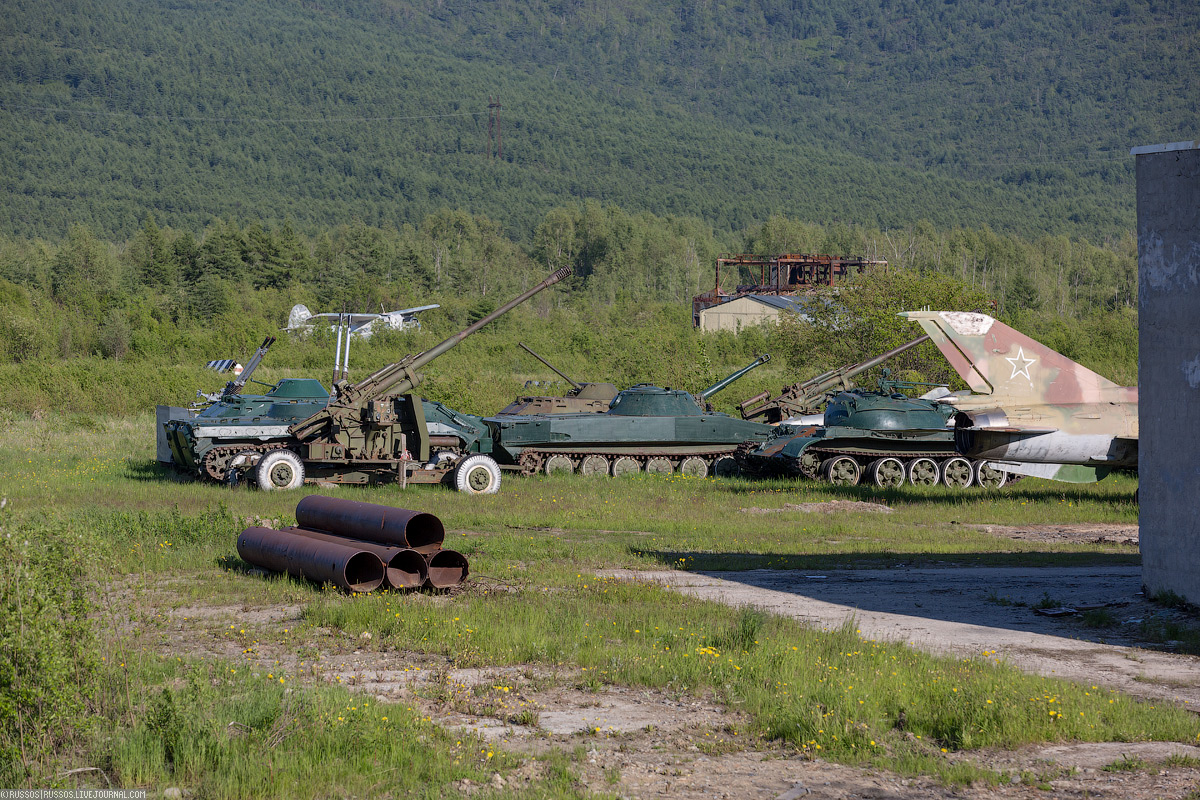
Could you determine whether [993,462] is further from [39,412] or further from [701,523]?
[39,412]

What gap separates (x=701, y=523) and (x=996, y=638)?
809 cm

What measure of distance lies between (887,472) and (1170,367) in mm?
13371

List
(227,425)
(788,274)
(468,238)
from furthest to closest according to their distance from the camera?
1. (468,238)
2. (788,274)
3. (227,425)

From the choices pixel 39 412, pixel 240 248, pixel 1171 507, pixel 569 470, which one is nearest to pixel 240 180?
pixel 240 248

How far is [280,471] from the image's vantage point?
Result: 2180 centimetres

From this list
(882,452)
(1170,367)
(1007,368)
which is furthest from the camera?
(882,452)

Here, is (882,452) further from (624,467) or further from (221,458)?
(221,458)

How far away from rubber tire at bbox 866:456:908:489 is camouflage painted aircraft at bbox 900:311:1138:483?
15.7ft

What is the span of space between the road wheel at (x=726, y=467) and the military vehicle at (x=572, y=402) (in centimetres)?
283

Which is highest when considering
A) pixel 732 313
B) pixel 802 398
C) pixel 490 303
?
pixel 732 313

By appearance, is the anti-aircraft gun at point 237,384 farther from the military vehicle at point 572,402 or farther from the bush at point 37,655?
the bush at point 37,655

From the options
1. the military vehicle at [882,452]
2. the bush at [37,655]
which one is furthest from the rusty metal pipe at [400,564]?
the military vehicle at [882,452]

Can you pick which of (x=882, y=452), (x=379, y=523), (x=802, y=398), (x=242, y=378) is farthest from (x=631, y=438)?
(x=379, y=523)

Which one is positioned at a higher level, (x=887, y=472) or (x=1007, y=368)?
(x=1007, y=368)
